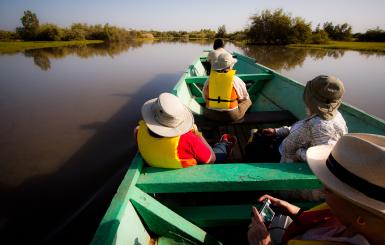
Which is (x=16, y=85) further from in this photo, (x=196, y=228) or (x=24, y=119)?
(x=196, y=228)

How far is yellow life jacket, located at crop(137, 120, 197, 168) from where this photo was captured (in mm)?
1942

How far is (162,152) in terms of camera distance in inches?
76.9

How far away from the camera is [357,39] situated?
5425 centimetres

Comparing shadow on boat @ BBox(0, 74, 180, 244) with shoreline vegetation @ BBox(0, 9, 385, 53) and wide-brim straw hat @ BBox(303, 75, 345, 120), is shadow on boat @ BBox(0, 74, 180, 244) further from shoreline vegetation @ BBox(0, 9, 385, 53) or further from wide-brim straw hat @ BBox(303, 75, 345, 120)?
shoreline vegetation @ BBox(0, 9, 385, 53)

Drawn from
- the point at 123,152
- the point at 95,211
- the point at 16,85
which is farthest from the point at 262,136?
the point at 16,85

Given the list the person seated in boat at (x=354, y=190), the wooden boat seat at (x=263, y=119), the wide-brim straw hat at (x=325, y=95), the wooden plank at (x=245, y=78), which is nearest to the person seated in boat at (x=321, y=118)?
the wide-brim straw hat at (x=325, y=95)

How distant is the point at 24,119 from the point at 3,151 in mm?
2319

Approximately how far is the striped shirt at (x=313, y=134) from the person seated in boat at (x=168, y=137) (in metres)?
0.82

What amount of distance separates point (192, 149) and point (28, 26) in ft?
206

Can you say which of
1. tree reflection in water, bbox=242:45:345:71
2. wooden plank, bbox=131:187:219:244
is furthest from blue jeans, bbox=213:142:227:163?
tree reflection in water, bbox=242:45:345:71

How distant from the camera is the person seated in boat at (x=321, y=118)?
1.95 m

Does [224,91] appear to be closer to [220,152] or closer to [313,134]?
[220,152]

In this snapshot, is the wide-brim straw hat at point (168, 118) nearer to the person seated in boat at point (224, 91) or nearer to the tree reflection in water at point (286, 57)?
the person seated in boat at point (224, 91)

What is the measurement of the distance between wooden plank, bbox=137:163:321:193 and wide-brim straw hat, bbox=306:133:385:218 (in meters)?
0.82
